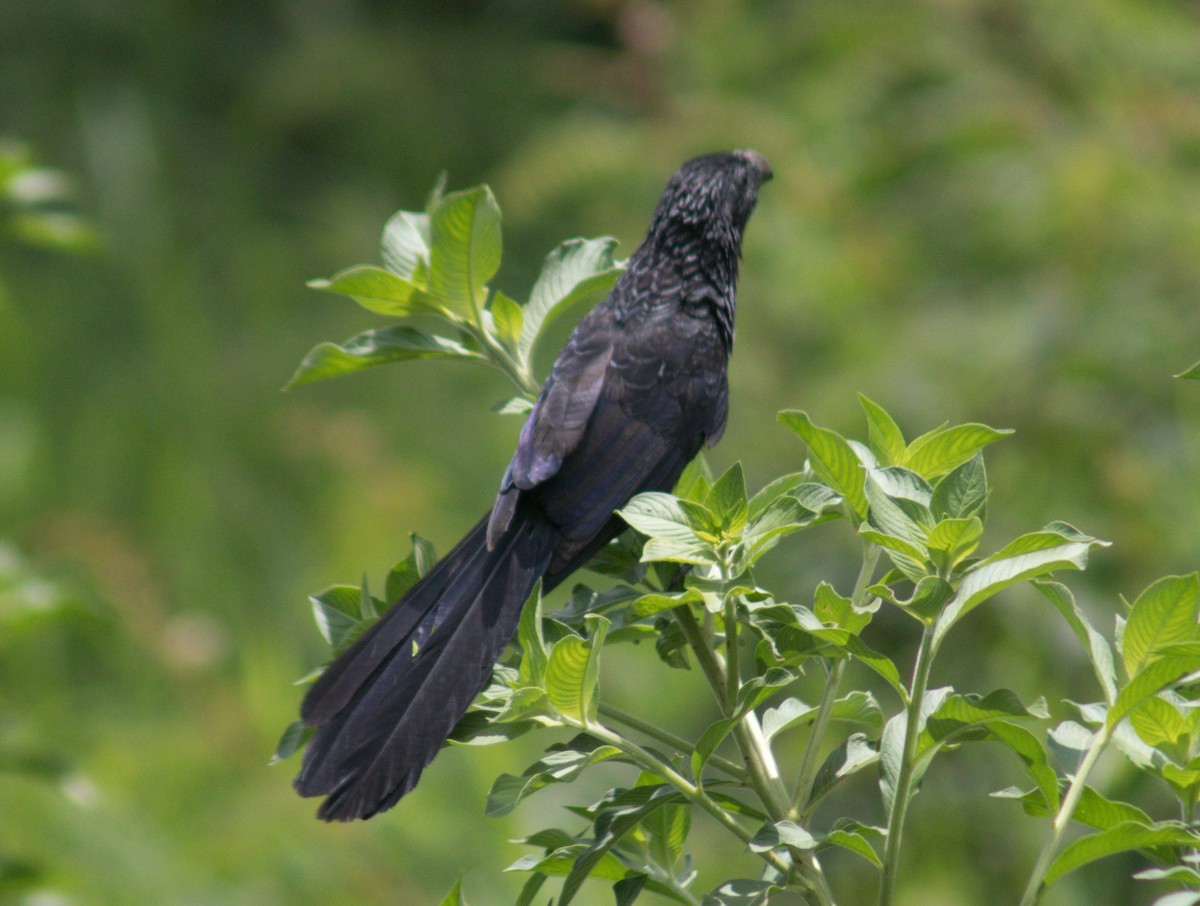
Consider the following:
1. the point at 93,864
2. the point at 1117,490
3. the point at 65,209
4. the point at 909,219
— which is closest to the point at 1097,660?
the point at 1117,490

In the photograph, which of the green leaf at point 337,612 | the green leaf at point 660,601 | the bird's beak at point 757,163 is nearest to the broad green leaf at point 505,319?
the green leaf at point 337,612

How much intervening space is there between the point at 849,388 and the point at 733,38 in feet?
7.72

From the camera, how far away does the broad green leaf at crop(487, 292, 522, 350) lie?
141 cm

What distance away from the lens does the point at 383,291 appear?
1.40 m

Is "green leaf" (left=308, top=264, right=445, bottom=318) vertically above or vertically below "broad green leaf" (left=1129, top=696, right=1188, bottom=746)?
above

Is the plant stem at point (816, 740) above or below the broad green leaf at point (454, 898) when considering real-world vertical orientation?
above

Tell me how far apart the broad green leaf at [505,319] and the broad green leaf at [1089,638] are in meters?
0.68

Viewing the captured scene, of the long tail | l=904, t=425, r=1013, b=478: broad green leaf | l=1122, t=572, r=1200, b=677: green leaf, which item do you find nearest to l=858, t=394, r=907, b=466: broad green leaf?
l=904, t=425, r=1013, b=478: broad green leaf

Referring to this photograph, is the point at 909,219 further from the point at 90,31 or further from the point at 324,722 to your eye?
the point at 90,31

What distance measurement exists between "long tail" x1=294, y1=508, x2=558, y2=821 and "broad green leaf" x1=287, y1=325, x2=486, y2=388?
25 centimetres

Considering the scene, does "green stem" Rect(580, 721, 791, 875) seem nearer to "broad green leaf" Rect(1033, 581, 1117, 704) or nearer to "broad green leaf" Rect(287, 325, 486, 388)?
"broad green leaf" Rect(1033, 581, 1117, 704)

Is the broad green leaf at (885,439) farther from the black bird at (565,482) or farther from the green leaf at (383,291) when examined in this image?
the green leaf at (383,291)

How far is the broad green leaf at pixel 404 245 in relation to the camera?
1417 mm

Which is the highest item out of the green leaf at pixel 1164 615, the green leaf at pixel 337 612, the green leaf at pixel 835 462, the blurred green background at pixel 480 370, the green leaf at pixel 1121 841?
the blurred green background at pixel 480 370
